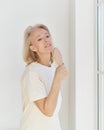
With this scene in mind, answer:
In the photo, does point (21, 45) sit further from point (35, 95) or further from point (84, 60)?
point (35, 95)

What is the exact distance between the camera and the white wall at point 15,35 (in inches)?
86.6

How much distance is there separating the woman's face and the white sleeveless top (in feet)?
0.31

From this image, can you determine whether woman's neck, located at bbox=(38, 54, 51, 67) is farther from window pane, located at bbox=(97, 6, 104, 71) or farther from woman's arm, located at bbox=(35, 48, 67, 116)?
window pane, located at bbox=(97, 6, 104, 71)

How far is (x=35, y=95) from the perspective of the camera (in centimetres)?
147

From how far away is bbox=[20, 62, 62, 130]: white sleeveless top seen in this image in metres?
1.48

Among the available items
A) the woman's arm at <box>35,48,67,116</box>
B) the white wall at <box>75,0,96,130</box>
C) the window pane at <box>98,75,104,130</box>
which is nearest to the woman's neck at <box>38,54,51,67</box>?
the woman's arm at <box>35,48,67,116</box>

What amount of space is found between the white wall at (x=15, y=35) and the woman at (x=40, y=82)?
0.53 metres

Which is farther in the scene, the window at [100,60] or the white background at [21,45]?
the white background at [21,45]

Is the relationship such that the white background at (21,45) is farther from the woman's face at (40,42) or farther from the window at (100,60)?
the woman's face at (40,42)

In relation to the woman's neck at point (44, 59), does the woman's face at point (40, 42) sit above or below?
above

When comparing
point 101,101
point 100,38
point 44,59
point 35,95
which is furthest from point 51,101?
point 100,38

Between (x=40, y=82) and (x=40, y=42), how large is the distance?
26cm

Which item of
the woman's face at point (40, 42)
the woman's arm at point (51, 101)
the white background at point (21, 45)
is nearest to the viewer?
the woman's arm at point (51, 101)

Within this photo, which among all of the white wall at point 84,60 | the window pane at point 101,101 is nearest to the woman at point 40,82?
the white wall at point 84,60
